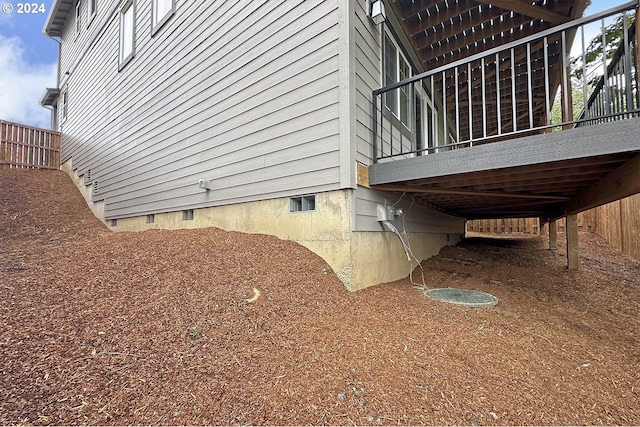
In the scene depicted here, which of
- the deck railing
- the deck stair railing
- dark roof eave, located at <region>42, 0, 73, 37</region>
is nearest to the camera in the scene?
the deck stair railing

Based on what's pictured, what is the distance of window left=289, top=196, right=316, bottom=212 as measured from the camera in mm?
3950

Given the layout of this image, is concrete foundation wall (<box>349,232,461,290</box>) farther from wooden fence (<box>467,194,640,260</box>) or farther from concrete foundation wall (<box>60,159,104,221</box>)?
concrete foundation wall (<box>60,159,104,221</box>)

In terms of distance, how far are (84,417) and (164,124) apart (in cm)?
624

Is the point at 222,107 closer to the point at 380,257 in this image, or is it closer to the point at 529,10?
the point at 380,257

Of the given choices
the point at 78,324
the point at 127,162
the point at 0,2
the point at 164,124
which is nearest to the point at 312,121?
the point at 78,324

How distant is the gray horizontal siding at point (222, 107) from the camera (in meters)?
3.92

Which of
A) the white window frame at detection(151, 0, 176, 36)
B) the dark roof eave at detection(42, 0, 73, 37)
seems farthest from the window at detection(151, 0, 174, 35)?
the dark roof eave at detection(42, 0, 73, 37)

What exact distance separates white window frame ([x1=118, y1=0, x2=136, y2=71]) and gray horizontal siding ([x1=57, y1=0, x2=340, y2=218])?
0.72 ft

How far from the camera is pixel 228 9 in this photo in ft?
17.1

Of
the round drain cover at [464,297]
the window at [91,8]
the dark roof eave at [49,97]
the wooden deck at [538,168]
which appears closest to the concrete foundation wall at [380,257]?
the round drain cover at [464,297]

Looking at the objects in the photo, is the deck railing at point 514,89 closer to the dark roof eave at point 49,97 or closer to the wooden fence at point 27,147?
the wooden fence at point 27,147

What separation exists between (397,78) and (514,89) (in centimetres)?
255

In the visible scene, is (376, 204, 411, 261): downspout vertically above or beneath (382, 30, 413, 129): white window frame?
beneath

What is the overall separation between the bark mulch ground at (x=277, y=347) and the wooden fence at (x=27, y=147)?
Answer: 382 inches
